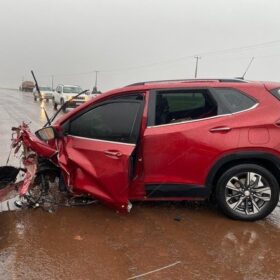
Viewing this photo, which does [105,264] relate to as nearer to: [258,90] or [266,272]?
[266,272]

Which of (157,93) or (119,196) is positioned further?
(157,93)

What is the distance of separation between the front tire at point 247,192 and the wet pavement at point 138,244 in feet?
0.50

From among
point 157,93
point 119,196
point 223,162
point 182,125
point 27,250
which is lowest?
point 27,250

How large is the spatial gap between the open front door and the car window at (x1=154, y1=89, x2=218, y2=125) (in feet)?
0.96

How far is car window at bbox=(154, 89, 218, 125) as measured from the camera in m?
5.19

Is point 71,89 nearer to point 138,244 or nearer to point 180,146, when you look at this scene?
point 180,146

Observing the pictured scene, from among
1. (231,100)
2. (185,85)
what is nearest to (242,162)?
(231,100)

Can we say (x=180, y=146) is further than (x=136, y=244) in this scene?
Yes

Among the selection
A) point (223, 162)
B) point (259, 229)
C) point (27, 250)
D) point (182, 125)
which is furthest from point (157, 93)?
point (27, 250)

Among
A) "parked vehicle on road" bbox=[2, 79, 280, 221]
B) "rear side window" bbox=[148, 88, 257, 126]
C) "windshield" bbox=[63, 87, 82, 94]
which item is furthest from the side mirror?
"windshield" bbox=[63, 87, 82, 94]

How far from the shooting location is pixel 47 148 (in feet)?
16.8

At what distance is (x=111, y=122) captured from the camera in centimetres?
518

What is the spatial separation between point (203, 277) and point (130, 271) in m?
0.68

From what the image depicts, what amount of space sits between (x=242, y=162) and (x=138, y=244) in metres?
1.74
